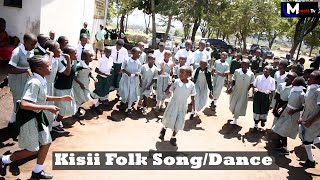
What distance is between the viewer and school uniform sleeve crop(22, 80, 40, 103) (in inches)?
139

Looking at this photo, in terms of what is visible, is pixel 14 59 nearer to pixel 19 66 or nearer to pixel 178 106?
pixel 19 66

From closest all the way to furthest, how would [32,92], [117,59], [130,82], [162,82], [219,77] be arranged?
[32,92] → [130,82] → [162,82] → [117,59] → [219,77]

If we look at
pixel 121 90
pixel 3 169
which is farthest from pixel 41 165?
pixel 121 90

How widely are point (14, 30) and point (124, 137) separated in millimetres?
5317

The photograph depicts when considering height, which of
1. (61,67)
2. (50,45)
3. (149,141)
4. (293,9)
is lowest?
(149,141)

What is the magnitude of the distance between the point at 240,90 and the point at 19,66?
4939 millimetres

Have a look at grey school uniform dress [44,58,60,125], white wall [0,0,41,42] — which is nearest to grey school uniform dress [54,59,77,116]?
grey school uniform dress [44,58,60,125]

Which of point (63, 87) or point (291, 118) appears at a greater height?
point (63, 87)

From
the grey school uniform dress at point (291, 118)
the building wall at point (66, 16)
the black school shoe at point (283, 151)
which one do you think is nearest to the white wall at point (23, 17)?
the building wall at point (66, 16)

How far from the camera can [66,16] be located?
10.4m

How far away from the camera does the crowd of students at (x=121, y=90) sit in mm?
3750

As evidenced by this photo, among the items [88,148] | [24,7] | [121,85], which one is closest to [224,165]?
[88,148]

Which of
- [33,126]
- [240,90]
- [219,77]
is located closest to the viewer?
[33,126]

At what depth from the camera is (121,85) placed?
765 centimetres
